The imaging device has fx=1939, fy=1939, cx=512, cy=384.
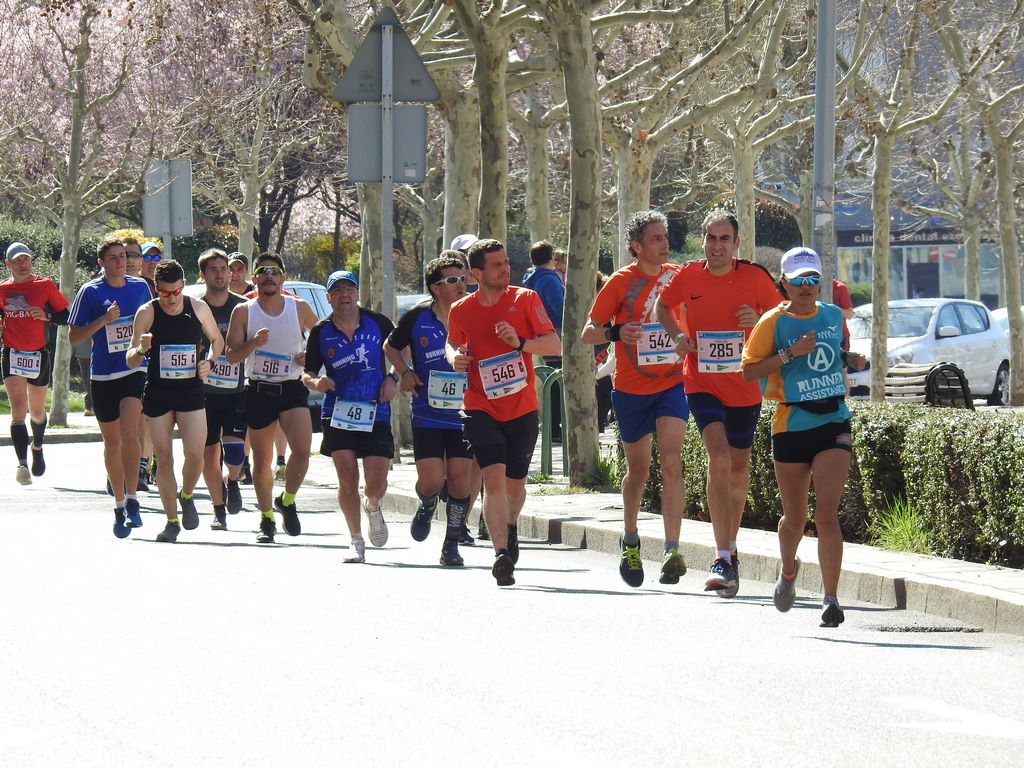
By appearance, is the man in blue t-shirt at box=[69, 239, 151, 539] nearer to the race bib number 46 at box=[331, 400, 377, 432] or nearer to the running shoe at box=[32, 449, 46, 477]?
the race bib number 46 at box=[331, 400, 377, 432]

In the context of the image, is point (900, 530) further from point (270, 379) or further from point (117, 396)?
point (117, 396)

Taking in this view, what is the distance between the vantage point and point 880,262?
2247 centimetres

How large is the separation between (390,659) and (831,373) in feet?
8.11

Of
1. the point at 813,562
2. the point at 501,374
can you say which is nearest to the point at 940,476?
the point at 813,562

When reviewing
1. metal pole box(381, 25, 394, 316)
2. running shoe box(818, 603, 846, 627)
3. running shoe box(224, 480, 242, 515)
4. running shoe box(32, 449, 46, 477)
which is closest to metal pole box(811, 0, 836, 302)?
metal pole box(381, 25, 394, 316)

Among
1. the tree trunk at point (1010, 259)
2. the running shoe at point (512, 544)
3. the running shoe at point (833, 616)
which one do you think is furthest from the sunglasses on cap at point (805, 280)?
the tree trunk at point (1010, 259)

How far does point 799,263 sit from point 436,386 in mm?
3143

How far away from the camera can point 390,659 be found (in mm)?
7758

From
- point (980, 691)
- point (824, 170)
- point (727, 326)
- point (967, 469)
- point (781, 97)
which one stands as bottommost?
point (980, 691)

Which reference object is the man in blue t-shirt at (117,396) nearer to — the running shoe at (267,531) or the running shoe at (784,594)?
the running shoe at (267,531)

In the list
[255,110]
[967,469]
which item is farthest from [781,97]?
[967,469]

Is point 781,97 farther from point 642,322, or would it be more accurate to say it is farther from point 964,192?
point 642,322

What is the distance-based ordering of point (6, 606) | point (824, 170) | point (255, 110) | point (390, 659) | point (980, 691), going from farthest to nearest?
point (255, 110) < point (824, 170) < point (6, 606) < point (390, 659) < point (980, 691)

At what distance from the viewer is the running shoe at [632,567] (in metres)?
10.1
